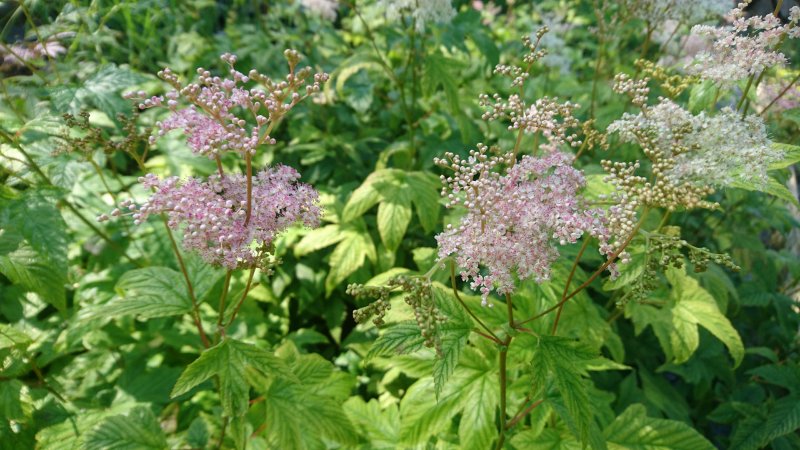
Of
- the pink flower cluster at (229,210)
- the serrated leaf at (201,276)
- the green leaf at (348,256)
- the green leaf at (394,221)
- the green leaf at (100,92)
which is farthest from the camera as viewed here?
the green leaf at (348,256)

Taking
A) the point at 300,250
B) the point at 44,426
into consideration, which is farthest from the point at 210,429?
the point at 300,250

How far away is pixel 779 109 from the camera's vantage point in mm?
3430

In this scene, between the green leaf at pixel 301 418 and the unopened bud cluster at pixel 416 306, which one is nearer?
the unopened bud cluster at pixel 416 306

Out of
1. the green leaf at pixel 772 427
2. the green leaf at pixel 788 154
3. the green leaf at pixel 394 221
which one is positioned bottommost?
the green leaf at pixel 772 427

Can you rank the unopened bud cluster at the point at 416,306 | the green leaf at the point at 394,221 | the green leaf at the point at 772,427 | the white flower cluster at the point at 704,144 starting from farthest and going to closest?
the green leaf at the point at 394,221
the green leaf at the point at 772,427
the white flower cluster at the point at 704,144
the unopened bud cluster at the point at 416,306

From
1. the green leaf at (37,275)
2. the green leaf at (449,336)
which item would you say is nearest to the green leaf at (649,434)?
the green leaf at (449,336)

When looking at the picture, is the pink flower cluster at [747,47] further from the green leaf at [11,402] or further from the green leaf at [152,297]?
the green leaf at [11,402]

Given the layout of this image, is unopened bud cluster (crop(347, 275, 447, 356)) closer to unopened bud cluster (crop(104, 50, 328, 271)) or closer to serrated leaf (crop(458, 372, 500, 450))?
unopened bud cluster (crop(104, 50, 328, 271))

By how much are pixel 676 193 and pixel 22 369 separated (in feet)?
9.29

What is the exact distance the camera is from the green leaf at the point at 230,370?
5.55 ft

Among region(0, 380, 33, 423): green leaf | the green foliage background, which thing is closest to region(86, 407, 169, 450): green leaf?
the green foliage background

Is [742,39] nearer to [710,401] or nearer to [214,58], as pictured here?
[710,401]

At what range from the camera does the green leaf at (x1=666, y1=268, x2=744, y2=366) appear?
256cm

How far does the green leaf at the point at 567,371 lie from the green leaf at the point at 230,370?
86cm
